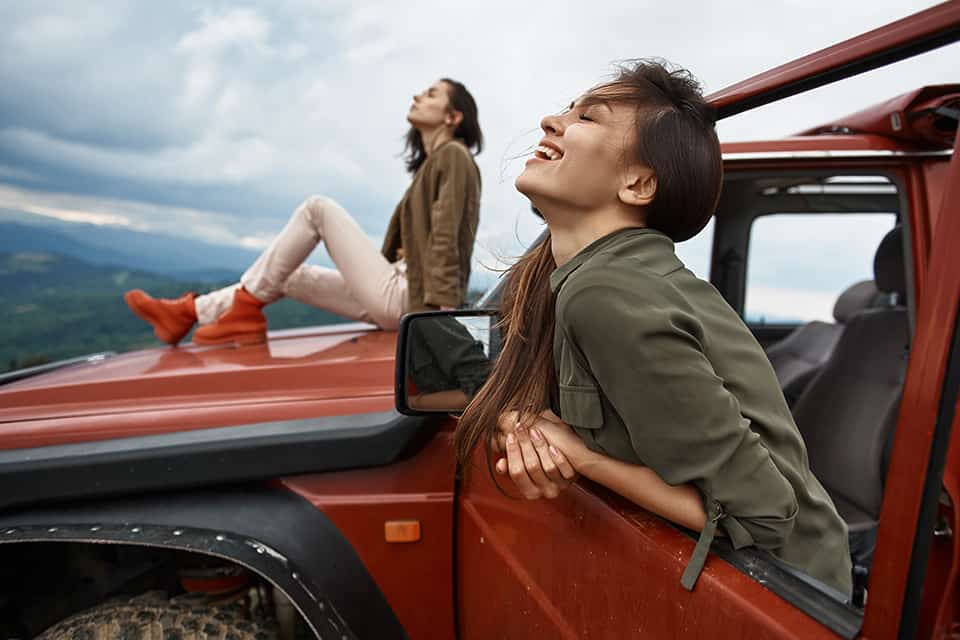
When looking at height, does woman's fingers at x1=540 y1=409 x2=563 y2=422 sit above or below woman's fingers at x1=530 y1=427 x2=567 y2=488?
above

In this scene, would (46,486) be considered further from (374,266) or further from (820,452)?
(820,452)

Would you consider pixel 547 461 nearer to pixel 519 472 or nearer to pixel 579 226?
pixel 519 472

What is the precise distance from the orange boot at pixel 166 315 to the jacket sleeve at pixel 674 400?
7.51 feet

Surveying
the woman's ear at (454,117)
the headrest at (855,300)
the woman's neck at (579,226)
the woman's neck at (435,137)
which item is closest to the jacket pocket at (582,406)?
the woman's neck at (579,226)

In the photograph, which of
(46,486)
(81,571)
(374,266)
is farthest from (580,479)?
(374,266)

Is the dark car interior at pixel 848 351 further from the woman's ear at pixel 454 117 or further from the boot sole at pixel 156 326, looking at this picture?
the boot sole at pixel 156 326

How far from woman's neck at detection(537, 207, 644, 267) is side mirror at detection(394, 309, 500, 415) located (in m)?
0.31

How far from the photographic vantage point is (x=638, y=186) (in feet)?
3.66

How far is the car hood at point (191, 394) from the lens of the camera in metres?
1.71

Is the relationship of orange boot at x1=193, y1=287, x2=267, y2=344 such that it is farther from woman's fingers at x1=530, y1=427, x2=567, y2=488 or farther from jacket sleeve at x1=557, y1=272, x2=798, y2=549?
jacket sleeve at x1=557, y1=272, x2=798, y2=549

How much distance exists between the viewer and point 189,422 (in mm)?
1702

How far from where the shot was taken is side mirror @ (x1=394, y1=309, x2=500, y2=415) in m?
1.44

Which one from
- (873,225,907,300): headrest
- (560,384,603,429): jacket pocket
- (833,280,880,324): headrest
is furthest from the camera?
(833,280,880,324): headrest

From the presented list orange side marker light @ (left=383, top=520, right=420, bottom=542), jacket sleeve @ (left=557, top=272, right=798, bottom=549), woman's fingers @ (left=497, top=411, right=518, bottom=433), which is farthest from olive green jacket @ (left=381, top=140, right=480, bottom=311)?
jacket sleeve @ (left=557, top=272, right=798, bottom=549)
